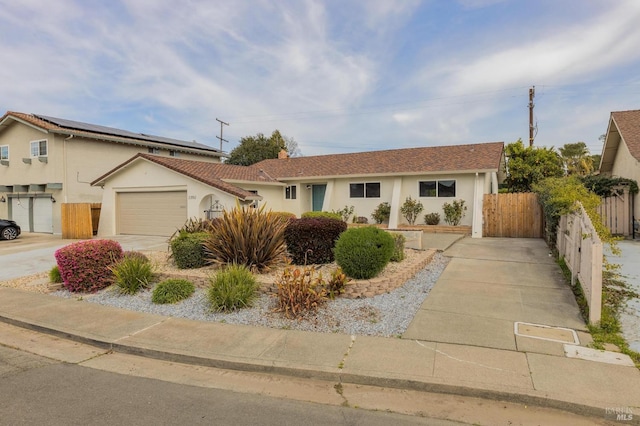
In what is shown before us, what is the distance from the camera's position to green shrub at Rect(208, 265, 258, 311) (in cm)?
626

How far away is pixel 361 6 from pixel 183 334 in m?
10.2

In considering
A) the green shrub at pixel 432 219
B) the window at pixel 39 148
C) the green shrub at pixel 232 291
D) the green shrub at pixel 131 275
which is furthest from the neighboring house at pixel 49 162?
the green shrub at pixel 232 291

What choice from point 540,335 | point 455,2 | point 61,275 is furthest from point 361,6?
point 61,275

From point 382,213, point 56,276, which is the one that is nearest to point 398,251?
point 56,276

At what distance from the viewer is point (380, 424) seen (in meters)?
3.26

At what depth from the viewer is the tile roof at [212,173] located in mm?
16172

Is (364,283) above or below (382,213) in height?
below

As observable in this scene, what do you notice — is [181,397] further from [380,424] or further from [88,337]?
[88,337]

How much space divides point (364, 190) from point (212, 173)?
26.4 ft

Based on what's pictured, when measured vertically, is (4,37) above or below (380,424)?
above

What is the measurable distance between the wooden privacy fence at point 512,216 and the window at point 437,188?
168 centimetres

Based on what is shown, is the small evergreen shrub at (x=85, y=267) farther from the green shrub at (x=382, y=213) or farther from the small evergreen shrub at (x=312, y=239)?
the green shrub at (x=382, y=213)

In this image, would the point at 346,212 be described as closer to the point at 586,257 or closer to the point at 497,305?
the point at 497,305

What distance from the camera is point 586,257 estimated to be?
6.00m
